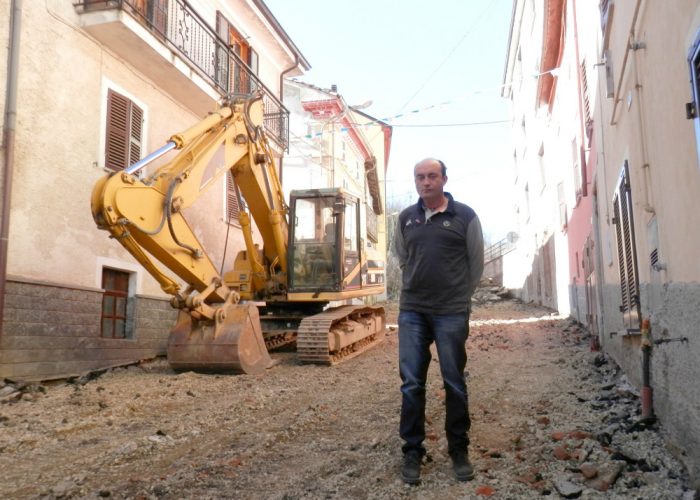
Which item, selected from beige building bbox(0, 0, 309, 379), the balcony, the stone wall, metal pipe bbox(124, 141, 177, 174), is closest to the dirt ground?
Result: the stone wall

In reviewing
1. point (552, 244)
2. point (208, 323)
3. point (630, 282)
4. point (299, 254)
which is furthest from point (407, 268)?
point (552, 244)

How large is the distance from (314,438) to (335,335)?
4666mm

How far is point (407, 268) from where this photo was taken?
12.5 ft

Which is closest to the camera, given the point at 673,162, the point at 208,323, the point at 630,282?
the point at 673,162

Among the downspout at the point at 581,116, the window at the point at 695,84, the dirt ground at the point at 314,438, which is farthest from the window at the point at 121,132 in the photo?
the window at the point at 695,84

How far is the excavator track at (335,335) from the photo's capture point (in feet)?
29.2

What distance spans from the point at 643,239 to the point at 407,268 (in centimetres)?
208

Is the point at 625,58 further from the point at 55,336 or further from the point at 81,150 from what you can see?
the point at 55,336

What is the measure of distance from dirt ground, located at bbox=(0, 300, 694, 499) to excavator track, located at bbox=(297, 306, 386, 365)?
1.11 m

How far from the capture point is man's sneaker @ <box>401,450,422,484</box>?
3.38 m

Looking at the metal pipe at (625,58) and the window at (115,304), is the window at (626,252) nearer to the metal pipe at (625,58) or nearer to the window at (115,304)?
the metal pipe at (625,58)

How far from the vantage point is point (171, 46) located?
9.83 metres

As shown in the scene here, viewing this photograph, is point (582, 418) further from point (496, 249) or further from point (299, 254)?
point (496, 249)

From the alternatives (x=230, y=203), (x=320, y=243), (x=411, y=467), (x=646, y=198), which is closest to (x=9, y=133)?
(x=320, y=243)
